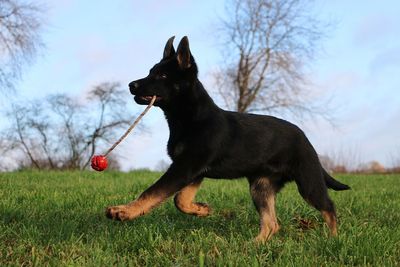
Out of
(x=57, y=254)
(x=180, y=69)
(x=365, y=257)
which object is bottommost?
(x=57, y=254)

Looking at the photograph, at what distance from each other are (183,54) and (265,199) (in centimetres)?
180

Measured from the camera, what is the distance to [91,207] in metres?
6.23

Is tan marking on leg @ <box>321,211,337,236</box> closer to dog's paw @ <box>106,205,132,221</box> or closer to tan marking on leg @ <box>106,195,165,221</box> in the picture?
tan marking on leg @ <box>106,195,165,221</box>

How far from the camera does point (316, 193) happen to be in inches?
200

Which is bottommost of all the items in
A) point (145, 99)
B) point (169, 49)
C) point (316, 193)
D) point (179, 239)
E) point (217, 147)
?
point (179, 239)

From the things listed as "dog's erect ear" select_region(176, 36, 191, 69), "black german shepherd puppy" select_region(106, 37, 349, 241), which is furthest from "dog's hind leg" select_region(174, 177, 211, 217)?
"dog's erect ear" select_region(176, 36, 191, 69)

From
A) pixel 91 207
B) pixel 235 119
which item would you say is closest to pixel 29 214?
pixel 91 207

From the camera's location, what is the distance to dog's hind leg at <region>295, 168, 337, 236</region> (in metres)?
5.03

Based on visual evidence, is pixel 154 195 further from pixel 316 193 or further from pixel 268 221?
pixel 316 193

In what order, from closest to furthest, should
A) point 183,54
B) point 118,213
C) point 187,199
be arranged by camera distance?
1. point 118,213
2. point 183,54
3. point 187,199

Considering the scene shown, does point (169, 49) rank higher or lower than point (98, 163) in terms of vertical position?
higher

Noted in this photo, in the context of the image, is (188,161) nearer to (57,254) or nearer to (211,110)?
(211,110)

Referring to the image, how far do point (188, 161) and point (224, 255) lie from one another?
1.01 metres

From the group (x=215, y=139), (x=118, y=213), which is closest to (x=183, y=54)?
(x=215, y=139)
